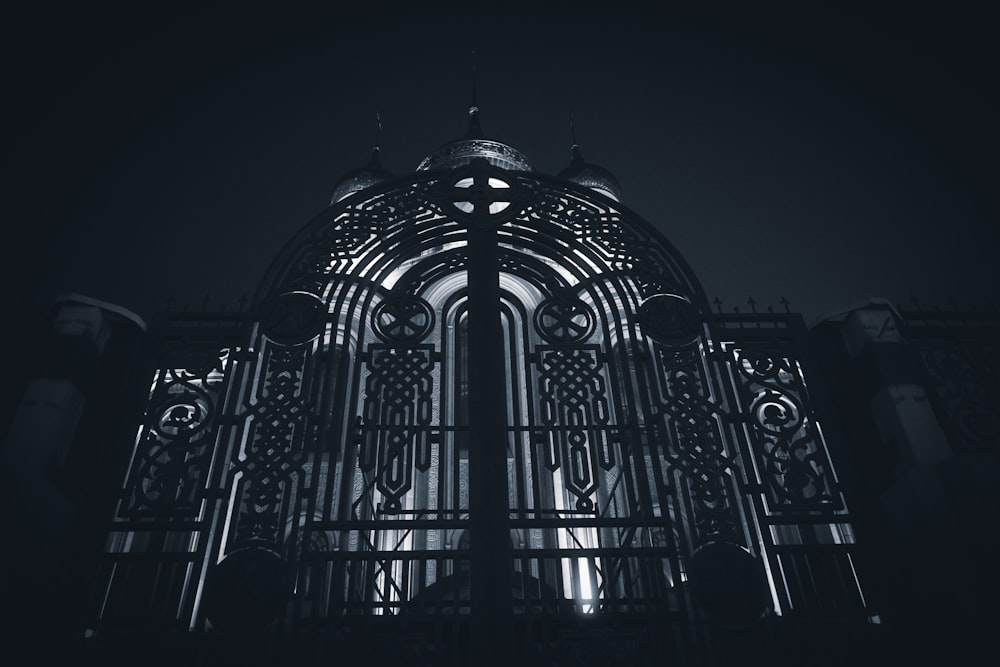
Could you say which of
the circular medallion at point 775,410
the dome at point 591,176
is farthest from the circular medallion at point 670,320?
the dome at point 591,176

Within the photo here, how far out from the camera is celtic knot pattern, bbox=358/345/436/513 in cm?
303

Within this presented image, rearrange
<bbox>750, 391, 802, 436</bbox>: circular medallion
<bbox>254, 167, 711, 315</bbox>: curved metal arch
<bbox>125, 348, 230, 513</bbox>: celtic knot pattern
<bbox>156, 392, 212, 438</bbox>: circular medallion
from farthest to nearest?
1. <bbox>254, 167, 711, 315</bbox>: curved metal arch
2. <bbox>750, 391, 802, 436</bbox>: circular medallion
3. <bbox>156, 392, 212, 438</bbox>: circular medallion
4. <bbox>125, 348, 230, 513</bbox>: celtic knot pattern

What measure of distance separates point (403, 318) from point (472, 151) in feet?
12.3

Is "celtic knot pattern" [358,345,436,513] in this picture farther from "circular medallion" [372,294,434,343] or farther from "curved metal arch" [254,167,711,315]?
"curved metal arch" [254,167,711,315]

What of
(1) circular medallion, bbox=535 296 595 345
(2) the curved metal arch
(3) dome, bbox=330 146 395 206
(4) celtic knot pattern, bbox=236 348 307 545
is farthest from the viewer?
(3) dome, bbox=330 146 395 206

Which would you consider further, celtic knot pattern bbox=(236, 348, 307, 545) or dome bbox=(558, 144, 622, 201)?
dome bbox=(558, 144, 622, 201)

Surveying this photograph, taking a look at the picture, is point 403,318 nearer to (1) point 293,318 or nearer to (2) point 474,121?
(1) point 293,318

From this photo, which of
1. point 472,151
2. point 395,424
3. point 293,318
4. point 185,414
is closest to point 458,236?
point 293,318

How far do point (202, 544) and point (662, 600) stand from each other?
1.83 m

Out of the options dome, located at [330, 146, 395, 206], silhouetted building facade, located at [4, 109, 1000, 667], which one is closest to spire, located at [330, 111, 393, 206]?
dome, located at [330, 146, 395, 206]

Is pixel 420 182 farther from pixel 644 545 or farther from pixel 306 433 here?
pixel 644 545

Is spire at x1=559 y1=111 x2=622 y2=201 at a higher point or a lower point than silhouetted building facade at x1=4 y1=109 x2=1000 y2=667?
higher

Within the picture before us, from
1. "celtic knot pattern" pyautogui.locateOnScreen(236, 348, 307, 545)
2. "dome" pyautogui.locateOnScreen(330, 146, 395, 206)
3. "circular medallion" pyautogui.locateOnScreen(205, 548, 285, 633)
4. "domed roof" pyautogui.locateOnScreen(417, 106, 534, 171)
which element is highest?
"dome" pyautogui.locateOnScreen(330, 146, 395, 206)

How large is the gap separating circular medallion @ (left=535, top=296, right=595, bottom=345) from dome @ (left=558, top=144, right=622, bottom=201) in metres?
4.68
